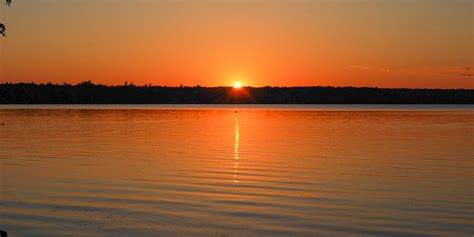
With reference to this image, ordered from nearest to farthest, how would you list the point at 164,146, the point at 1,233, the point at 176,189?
the point at 1,233 → the point at 176,189 → the point at 164,146

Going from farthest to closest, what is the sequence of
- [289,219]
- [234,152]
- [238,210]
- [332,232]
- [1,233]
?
1. [234,152]
2. [238,210]
3. [289,219]
4. [332,232]
5. [1,233]

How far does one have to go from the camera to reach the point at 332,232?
12.1 meters

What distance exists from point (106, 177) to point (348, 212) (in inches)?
329

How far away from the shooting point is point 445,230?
12.4m

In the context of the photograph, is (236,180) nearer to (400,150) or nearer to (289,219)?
(289,219)

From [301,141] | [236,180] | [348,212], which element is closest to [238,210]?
[348,212]

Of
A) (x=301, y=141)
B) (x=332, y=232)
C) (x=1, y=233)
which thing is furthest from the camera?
(x=301, y=141)

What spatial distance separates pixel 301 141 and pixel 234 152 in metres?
7.51


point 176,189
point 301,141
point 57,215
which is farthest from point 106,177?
point 301,141

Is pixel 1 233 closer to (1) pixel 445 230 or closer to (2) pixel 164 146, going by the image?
(1) pixel 445 230

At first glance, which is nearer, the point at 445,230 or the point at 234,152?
the point at 445,230

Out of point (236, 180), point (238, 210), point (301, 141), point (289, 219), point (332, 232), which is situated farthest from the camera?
point (301, 141)

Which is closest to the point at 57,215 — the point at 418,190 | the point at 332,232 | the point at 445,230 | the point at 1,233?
the point at 1,233

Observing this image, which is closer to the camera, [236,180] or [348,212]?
[348,212]
